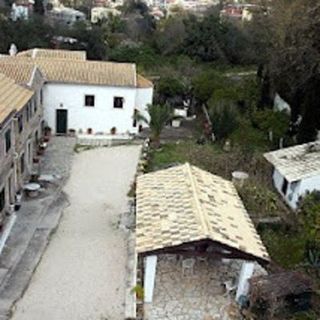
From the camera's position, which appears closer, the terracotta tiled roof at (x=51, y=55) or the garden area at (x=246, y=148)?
the garden area at (x=246, y=148)

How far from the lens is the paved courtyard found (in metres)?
18.4

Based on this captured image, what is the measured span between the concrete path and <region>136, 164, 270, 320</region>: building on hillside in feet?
4.47

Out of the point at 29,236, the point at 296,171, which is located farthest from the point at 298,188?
the point at 29,236

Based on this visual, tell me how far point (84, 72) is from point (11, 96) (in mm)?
10788

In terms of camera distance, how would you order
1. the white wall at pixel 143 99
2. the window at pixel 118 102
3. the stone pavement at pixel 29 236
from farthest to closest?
the white wall at pixel 143 99 → the window at pixel 118 102 → the stone pavement at pixel 29 236

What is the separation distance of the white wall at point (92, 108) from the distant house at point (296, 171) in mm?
10719

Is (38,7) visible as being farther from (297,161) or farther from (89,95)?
(297,161)

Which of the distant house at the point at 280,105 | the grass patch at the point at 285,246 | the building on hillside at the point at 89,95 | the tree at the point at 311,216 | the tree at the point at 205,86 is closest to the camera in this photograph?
the grass patch at the point at 285,246

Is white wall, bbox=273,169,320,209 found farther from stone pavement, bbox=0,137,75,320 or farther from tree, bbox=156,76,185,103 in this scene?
tree, bbox=156,76,185,103

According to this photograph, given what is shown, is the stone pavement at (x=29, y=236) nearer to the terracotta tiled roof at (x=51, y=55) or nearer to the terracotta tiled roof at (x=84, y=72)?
the terracotta tiled roof at (x=84, y=72)

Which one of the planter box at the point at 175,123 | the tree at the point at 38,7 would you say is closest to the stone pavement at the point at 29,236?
the planter box at the point at 175,123

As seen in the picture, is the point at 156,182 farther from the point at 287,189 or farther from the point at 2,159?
the point at 287,189

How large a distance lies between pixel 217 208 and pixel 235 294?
3.29 metres

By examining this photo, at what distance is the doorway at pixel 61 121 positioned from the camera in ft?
118
